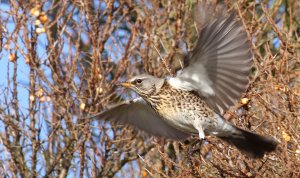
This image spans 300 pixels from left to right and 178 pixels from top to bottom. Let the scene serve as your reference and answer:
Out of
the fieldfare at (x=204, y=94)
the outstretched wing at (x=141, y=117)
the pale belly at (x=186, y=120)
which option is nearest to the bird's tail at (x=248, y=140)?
the fieldfare at (x=204, y=94)

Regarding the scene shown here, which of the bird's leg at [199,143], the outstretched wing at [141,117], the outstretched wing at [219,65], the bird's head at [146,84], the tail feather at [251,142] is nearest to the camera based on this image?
the outstretched wing at [219,65]

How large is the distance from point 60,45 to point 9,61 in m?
0.61

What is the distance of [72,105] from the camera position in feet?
27.8

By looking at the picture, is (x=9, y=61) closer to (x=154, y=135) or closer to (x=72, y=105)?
(x=72, y=105)

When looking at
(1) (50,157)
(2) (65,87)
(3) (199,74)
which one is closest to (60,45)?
(2) (65,87)

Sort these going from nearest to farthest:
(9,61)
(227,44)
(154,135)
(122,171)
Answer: (227,44) → (154,135) → (9,61) → (122,171)

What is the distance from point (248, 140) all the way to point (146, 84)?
3.25ft

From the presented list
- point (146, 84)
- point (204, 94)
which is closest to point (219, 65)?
point (204, 94)

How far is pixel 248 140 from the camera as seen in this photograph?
6629mm

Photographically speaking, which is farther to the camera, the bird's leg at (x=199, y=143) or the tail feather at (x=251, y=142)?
the bird's leg at (x=199, y=143)

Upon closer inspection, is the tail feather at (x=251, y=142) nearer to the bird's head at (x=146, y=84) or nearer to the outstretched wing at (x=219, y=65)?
the outstretched wing at (x=219, y=65)

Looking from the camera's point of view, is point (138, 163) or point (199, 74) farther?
point (138, 163)

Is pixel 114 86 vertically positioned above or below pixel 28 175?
above

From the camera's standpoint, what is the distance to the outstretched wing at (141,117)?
23.5ft
